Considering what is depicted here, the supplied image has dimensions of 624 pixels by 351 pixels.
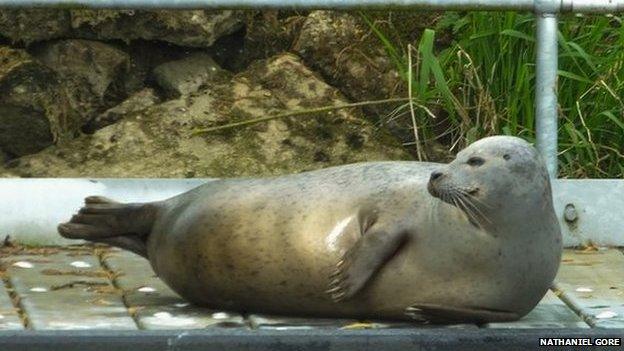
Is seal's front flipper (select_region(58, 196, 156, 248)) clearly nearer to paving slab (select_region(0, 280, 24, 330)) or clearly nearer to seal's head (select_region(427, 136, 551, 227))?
paving slab (select_region(0, 280, 24, 330))

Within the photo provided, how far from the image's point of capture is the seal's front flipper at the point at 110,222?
5797 mm

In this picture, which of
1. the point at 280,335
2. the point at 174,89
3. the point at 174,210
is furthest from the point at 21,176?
the point at 280,335

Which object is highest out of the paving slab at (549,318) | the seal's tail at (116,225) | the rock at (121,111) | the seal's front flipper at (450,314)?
the rock at (121,111)

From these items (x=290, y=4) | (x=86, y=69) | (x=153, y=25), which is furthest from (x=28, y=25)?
(x=290, y=4)

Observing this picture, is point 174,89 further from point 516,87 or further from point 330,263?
point 330,263

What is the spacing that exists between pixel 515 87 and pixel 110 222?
1.94m

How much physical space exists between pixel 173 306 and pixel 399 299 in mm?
711

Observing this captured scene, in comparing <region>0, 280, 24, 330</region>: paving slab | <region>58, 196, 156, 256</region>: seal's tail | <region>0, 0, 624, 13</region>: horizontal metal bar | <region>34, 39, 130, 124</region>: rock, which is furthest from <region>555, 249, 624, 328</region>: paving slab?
<region>34, 39, 130, 124</region>: rock

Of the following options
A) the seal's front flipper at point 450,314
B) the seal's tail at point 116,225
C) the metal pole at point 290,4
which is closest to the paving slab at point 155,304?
the seal's tail at point 116,225

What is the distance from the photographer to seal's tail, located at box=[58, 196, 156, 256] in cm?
580

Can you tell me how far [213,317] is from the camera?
538 cm

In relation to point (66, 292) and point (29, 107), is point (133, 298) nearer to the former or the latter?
point (66, 292)

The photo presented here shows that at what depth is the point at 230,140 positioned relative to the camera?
23.6 feet

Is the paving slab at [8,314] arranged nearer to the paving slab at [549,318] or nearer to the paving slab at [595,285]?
the paving slab at [549,318]
